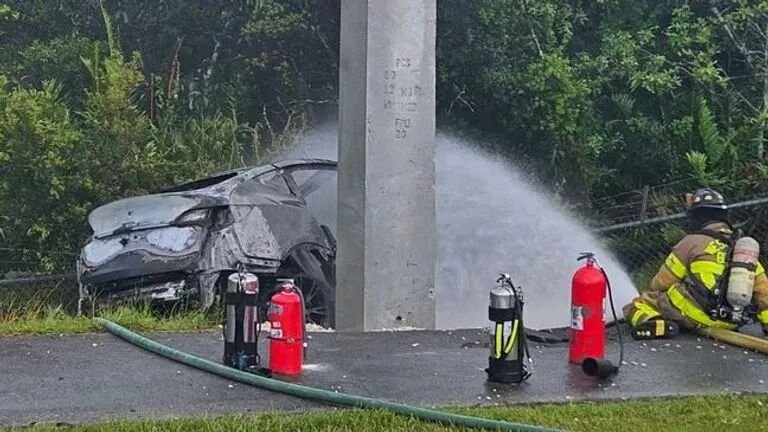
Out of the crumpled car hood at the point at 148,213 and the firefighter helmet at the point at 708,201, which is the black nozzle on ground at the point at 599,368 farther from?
the crumpled car hood at the point at 148,213

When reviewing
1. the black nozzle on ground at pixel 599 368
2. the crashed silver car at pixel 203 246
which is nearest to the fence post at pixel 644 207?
the crashed silver car at pixel 203 246

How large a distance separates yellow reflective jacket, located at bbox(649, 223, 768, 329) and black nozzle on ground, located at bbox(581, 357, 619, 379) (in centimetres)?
141

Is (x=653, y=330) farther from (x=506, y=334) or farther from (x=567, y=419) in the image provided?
(x=567, y=419)

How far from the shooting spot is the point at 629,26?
15.2 metres

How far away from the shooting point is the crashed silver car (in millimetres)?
8125

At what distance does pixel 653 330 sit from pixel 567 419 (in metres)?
2.48

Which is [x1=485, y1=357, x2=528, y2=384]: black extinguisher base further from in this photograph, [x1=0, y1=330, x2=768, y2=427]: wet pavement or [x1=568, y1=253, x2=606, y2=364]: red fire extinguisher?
[x1=568, y1=253, x2=606, y2=364]: red fire extinguisher

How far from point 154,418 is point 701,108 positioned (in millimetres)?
10721

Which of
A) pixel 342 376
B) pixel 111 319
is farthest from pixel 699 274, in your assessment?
pixel 111 319

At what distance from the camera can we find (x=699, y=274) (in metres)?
6.82

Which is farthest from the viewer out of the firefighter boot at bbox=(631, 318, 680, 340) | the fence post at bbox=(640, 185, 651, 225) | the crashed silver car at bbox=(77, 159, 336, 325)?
the fence post at bbox=(640, 185, 651, 225)

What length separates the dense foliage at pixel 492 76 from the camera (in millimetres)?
13297

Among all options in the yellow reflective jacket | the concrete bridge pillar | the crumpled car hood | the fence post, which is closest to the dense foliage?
the fence post

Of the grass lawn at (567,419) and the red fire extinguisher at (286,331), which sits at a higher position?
the red fire extinguisher at (286,331)
